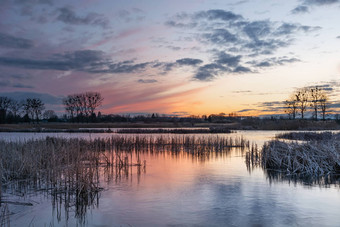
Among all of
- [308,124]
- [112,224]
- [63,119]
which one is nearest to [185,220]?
[112,224]

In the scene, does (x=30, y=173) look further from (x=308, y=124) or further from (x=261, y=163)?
(x=308, y=124)

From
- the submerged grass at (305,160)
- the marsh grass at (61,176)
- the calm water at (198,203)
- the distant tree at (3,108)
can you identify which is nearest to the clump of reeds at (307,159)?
the submerged grass at (305,160)

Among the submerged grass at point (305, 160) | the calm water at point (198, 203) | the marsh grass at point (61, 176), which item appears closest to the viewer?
the calm water at point (198, 203)

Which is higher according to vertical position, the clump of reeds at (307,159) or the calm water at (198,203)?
the clump of reeds at (307,159)

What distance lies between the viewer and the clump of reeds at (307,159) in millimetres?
12664

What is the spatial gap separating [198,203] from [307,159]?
688cm

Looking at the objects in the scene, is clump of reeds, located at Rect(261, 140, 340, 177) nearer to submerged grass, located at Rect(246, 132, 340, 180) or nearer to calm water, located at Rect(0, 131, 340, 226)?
submerged grass, located at Rect(246, 132, 340, 180)

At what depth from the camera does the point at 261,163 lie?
15805 millimetres

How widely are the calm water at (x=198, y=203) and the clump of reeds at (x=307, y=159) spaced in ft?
6.21

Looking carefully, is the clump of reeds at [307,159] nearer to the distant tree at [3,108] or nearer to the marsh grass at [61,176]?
the marsh grass at [61,176]

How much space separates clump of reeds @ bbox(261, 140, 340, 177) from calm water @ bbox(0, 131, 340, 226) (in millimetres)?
1893

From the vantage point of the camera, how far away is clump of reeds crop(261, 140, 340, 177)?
1266 cm

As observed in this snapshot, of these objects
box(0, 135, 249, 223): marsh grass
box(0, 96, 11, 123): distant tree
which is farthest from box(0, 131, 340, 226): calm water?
box(0, 96, 11, 123): distant tree

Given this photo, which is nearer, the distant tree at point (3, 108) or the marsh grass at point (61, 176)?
the marsh grass at point (61, 176)
